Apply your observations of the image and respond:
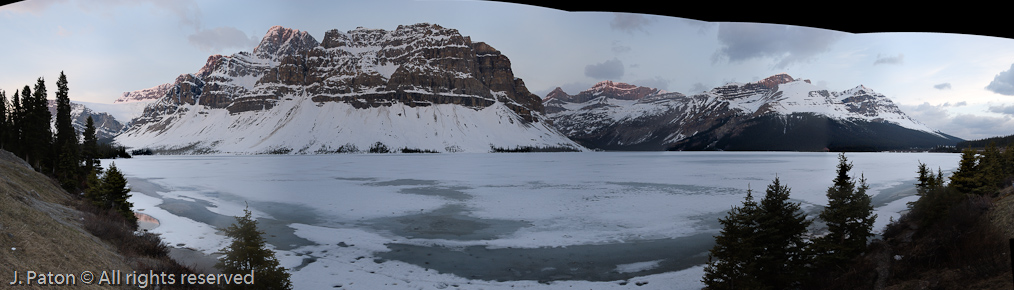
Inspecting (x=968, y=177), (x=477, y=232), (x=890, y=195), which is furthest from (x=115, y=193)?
(x=890, y=195)

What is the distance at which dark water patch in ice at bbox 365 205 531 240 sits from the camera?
53.4ft

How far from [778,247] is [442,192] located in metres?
23.7

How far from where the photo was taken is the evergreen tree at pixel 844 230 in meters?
11.1

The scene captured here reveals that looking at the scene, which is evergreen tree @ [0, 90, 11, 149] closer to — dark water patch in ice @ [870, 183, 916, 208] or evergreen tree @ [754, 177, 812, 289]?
evergreen tree @ [754, 177, 812, 289]

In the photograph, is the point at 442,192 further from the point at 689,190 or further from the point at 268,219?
the point at 689,190

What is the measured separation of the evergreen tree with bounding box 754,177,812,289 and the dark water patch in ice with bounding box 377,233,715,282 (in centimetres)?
209

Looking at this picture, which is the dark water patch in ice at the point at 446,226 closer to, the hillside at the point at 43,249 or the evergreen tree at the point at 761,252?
the evergreen tree at the point at 761,252

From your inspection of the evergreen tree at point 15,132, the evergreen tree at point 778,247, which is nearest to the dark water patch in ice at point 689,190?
the evergreen tree at point 778,247

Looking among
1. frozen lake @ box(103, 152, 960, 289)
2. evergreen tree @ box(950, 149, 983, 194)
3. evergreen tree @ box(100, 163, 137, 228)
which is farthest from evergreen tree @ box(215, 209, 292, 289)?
evergreen tree @ box(950, 149, 983, 194)

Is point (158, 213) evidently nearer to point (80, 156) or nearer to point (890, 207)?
point (80, 156)

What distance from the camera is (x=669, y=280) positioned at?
10836 mm

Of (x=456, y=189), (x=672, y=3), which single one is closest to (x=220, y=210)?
(x=456, y=189)

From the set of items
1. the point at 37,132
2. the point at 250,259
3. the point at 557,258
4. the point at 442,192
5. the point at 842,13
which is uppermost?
the point at 842,13

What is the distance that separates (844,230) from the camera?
40.0 feet
